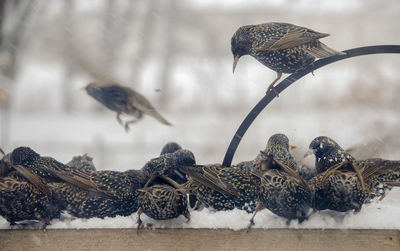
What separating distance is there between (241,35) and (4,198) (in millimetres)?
1098

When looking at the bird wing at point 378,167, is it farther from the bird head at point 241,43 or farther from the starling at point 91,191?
the starling at point 91,191

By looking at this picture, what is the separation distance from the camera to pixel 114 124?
4059mm

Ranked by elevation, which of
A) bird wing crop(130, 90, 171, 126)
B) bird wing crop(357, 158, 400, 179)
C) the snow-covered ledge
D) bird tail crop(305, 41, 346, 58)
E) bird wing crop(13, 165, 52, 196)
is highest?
bird tail crop(305, 41, 346, 58)

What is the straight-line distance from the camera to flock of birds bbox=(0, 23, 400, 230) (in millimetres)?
1540

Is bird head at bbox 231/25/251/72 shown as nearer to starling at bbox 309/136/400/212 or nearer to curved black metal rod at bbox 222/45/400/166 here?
curved black metal rod at bbox 222/45/400/166

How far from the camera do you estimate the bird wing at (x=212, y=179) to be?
158 centimetres

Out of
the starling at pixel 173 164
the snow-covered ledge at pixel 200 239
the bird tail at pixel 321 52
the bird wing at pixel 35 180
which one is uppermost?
the bird tail at pixel 321 52

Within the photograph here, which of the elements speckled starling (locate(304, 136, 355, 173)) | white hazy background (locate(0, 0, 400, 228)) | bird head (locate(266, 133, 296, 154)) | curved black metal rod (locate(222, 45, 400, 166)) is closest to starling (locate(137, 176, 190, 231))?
curved black metal rod (locate(222, 45, 400, 166))

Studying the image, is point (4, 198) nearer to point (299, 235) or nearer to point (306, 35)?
point (299, 235)

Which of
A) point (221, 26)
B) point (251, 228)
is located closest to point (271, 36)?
point (251, 228)

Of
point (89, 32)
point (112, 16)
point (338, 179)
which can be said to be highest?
point (112, 16)

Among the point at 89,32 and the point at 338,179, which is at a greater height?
the point at 89,32

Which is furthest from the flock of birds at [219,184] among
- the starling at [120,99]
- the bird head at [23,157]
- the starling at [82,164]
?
the starling at [120,99]

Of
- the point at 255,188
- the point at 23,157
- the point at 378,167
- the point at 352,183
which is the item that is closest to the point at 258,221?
the point at 255,188
